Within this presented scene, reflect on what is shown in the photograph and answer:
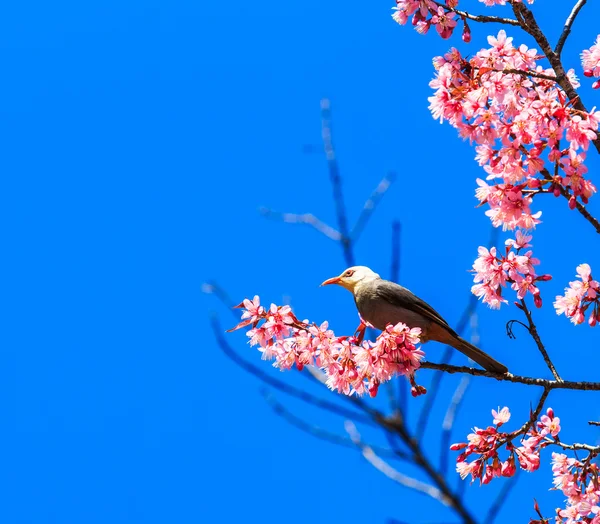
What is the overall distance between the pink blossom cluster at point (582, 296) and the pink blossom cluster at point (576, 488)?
858 mm

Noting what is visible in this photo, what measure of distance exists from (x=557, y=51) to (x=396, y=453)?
108 inches

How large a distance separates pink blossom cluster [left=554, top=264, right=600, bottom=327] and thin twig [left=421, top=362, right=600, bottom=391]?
342 mm

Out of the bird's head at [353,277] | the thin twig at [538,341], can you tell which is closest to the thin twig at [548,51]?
the thin twig at [538,341]

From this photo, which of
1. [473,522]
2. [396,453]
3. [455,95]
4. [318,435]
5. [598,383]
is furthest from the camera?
[455,95]

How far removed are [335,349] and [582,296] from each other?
1.41m

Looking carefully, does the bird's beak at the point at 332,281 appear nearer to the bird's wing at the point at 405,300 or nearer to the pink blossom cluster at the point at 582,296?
the bird's wing at the point at 405,300

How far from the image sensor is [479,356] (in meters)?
4.86

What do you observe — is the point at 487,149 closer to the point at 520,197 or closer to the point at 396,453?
the point at 520,197

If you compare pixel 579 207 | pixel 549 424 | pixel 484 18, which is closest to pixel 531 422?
pixel 549 424

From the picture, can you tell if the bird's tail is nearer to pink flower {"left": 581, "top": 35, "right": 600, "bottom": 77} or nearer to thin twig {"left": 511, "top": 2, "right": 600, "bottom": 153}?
thin twig {"left": 511, "top": 2, "right": 600, "bottom": 153}

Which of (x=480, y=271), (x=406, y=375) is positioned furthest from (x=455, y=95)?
(x=406, y=375)

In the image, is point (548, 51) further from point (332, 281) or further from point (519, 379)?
point (332, 281)

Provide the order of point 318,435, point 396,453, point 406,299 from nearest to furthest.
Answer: point 396,453, point 318,435, point 406,299

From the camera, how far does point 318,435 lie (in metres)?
3.73
